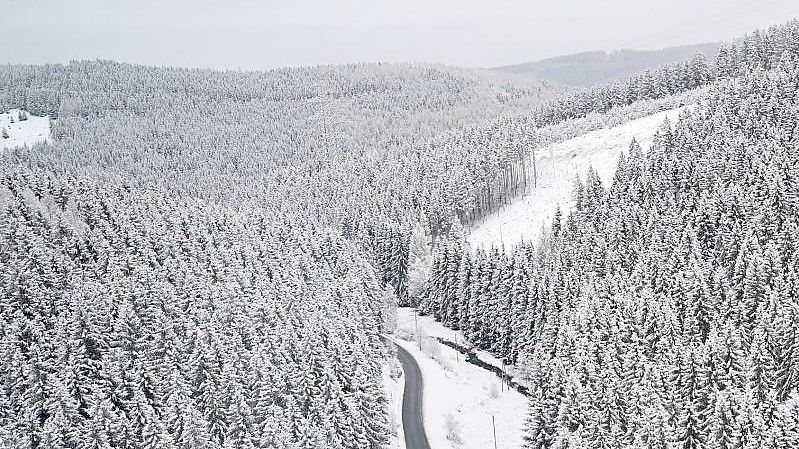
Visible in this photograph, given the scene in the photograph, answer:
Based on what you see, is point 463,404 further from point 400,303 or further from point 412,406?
point 400,303

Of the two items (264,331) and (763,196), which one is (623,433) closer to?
(264,331)

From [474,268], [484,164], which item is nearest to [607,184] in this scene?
[484,164]

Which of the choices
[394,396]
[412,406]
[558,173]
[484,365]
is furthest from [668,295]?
[558,173]

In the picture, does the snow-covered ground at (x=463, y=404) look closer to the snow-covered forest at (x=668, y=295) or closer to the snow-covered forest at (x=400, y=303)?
the snow-covered forest at (x=668, y=295)

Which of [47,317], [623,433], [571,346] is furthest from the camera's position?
[47,317]

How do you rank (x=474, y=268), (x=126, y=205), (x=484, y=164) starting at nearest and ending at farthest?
(x=474, y=268)
(x=126, y=205)
(x=484, y=164)

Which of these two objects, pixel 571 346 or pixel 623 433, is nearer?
pixel 623 433

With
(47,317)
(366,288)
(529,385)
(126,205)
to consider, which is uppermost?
(126,205)

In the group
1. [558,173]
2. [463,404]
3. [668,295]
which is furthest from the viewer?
[558,173]
